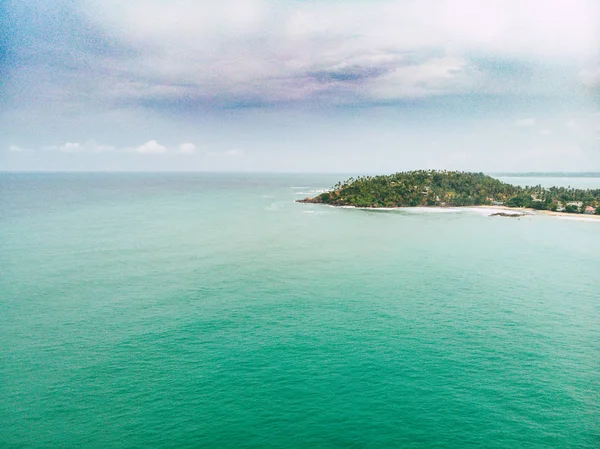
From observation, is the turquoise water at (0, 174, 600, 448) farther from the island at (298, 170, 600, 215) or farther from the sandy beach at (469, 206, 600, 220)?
the island at (298, 170, 600, 215)

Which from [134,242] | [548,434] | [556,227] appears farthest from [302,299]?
[556,227]

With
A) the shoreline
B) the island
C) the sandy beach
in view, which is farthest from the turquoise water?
the island

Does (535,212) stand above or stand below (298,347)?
above

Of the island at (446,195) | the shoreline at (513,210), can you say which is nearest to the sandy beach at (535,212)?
the shoreline at (513,210)

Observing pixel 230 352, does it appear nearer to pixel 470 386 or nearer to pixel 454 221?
pixel 470 386

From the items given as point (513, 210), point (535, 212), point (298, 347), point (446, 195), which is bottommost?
point (298, 347)

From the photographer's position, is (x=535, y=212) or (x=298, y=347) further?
(x=535, y=212)

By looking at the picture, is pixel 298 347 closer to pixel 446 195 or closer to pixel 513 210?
pixel 513 210

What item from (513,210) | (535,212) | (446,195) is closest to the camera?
(535,212)

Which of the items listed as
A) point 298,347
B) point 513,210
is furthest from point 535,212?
point 298,347
